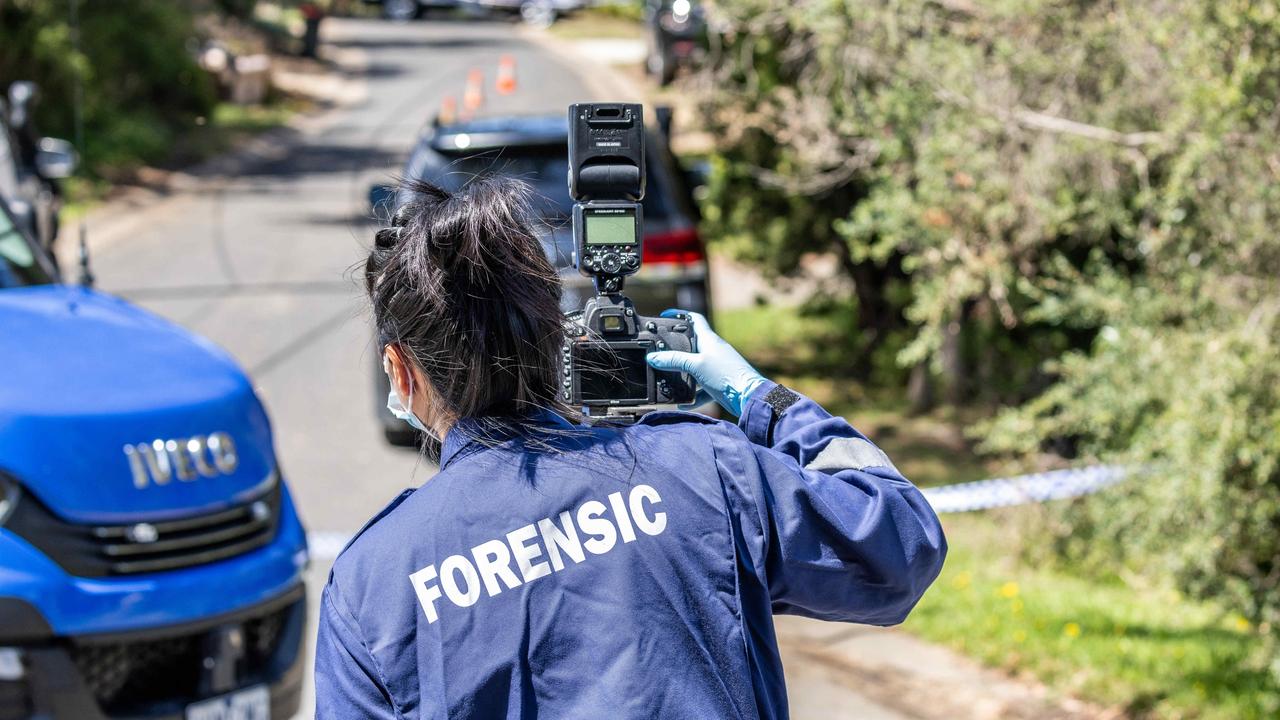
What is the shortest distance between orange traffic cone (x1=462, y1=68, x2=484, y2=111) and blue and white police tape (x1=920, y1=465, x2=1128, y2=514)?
1715 cm

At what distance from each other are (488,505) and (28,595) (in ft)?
7.28

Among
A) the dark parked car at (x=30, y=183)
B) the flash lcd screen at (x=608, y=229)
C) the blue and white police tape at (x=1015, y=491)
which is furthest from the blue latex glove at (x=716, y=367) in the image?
the blue and white police tape at (x=1015, y=491)

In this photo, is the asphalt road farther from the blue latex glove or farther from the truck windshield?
the truck windshield

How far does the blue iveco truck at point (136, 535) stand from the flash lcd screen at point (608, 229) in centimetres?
212

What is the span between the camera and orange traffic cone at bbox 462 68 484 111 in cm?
2314

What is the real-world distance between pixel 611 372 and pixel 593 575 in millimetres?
397


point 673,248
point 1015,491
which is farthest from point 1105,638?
point 673,248

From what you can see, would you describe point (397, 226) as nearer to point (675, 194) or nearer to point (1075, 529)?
point (1075, 529)

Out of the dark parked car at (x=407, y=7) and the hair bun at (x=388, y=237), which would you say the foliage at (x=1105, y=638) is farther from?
the dark parked car at (x=407, y=7)

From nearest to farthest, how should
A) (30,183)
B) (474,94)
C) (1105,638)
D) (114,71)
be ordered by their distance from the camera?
1. (1105,638)
2. (30,183)
3. (114,71)
4. (474,94)

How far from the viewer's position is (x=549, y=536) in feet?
5.59

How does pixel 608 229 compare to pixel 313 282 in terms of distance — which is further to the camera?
pixel 313 282

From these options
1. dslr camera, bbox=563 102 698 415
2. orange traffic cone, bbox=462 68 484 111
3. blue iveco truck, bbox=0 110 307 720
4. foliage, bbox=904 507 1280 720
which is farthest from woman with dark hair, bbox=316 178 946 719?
orange traffic cone, bbox=462 68 484 111

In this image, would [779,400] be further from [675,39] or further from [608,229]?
[675,39]
